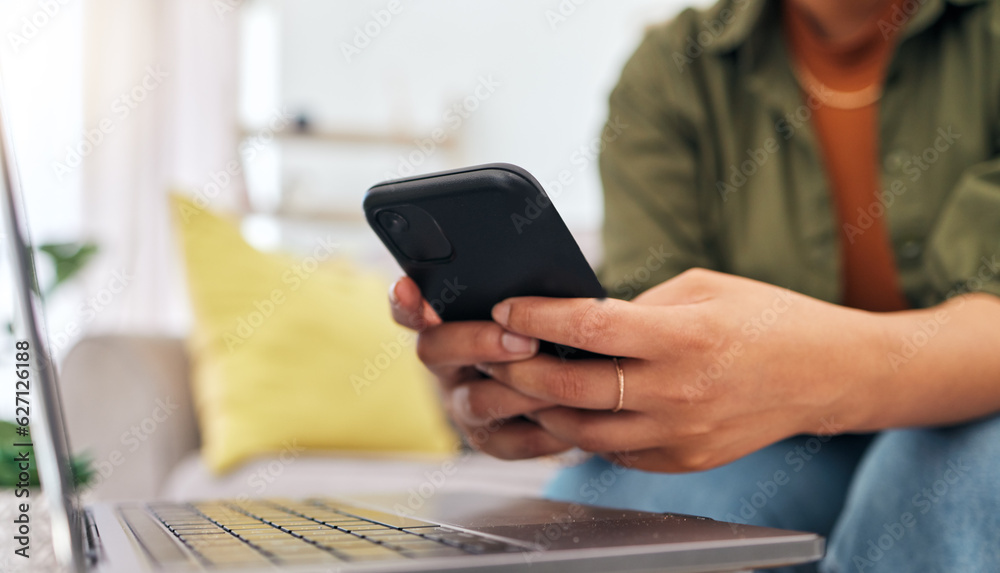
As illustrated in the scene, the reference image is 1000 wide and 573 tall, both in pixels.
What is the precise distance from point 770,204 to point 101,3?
6.94 ft

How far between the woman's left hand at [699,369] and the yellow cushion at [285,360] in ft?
2.92

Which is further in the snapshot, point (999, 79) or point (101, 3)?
point (101, 3)

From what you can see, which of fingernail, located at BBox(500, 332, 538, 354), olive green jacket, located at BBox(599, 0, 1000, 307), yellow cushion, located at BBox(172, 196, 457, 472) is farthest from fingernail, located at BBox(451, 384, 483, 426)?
yellow cushion, located at BBox(172, 196, 457, 472)

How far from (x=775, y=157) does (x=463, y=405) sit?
0.45 meters

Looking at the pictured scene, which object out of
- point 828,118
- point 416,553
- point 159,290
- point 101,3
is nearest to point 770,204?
point 828,118

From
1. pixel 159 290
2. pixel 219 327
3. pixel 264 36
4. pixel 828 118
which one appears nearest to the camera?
pixel 828 118

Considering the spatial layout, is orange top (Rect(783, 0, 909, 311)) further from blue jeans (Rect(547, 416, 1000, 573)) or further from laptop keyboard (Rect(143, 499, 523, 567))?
laptop keyboard (Rect(143, 499, 523, 567))

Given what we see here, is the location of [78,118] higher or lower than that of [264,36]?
lower

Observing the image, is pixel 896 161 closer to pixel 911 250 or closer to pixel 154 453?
pixel 911 250

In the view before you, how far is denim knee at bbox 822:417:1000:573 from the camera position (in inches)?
20.7

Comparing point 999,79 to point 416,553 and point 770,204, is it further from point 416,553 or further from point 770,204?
point 416,553

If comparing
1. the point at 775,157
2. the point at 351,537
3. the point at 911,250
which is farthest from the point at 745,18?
the point at 351,537

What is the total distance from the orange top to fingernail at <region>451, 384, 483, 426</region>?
0.46 meters

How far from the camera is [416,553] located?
35 centimetres
